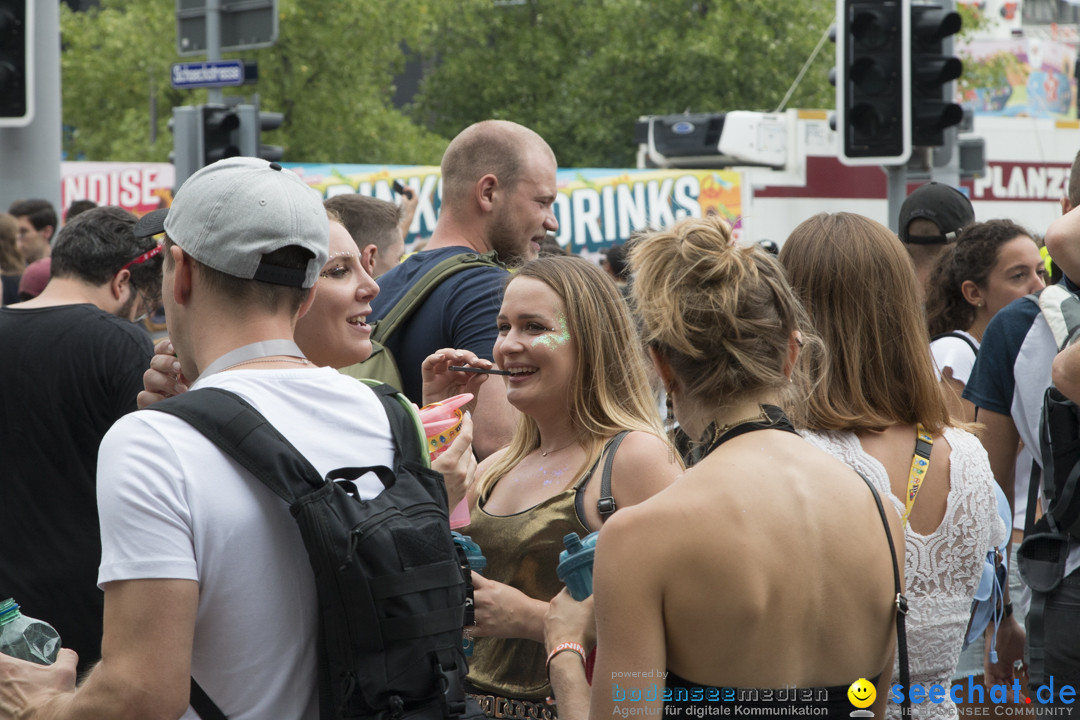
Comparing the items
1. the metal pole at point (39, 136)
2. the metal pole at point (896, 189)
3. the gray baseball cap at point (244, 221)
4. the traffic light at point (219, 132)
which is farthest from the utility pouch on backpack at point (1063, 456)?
the traffic light at point (219, 132)

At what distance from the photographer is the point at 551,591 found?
303 centimetres

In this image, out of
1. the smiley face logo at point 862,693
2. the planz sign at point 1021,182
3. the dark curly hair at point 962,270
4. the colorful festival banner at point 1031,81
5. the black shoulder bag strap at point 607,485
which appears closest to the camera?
the smiley face logo at point 862,693

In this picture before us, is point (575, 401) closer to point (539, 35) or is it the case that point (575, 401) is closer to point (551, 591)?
point (551, 591)

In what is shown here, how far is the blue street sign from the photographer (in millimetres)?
10359

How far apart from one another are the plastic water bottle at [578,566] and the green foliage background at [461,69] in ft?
80.7

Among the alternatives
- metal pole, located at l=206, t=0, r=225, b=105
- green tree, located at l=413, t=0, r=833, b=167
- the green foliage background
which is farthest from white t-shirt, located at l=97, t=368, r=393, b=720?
green tree, located at l=413, t=0, r=833, b=167

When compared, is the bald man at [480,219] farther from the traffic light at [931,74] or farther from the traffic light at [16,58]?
the traffic light at [16,58]

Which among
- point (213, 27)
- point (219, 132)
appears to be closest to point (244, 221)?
point (219, 132)

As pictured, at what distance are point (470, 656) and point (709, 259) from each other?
1364mm

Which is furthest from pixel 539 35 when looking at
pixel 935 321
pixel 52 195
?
pixel 935 321

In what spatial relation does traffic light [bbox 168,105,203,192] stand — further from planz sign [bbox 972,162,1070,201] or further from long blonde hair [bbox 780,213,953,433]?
planz sign [bbox 972,162,1070,201]

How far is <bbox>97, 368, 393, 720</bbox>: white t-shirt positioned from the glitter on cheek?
3.71 ft

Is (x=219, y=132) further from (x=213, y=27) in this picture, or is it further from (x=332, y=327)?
(x=332, y=327)

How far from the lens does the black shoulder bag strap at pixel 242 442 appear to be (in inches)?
78.0
